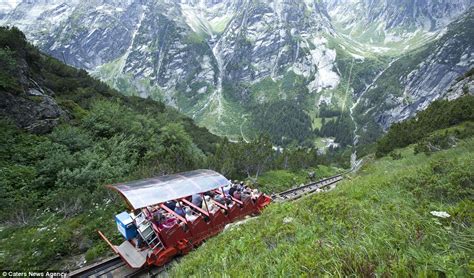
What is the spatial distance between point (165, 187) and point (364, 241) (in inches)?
415

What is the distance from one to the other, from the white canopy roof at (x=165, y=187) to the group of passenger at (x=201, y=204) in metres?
0.83

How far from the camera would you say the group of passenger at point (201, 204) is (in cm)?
1273

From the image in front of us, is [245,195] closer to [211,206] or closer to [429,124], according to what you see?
[211,206]

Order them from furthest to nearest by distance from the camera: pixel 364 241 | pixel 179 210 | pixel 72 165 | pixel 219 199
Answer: pixel 72 165 < pixel 219 199 < pixel 179 210 < pixel 364 241

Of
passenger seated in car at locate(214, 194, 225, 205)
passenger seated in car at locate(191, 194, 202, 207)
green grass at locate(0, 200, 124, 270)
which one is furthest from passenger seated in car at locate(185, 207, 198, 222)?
green grass at locate(0, 200, 124, 270)

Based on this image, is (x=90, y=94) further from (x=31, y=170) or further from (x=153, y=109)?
(x=31, y=170)

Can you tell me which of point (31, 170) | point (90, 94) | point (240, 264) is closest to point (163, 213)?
point (240, 264)

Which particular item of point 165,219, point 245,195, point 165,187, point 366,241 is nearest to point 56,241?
point 165,219

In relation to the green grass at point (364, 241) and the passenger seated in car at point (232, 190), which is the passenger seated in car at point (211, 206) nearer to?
the passenger seated in car at point (232, 190)

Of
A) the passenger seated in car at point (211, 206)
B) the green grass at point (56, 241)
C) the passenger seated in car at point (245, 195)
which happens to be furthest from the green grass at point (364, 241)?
the green grass at point (56, 241)

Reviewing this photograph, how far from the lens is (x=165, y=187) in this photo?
42.3 feet

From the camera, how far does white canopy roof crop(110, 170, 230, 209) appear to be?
37.9ft

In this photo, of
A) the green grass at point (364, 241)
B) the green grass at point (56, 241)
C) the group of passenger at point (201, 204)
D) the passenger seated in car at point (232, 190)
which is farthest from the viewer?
the passenger seated in car at point (232, 190)

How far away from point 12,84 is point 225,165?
2319cm
